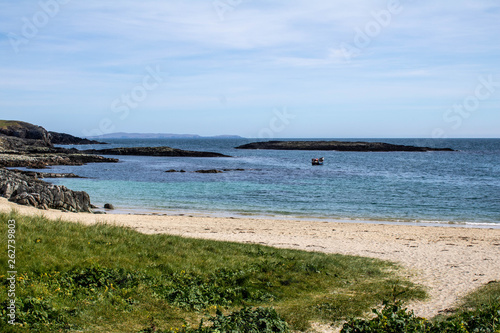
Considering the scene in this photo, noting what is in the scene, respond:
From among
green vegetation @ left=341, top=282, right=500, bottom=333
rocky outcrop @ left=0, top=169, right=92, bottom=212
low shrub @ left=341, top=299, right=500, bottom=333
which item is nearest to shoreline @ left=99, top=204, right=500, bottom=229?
rocky outcrop @ left=0, top=169, right=92, bottom=212

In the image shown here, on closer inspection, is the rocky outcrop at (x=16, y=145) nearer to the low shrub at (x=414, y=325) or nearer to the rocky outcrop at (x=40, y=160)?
the rocky outcrop at (x=40, y=160)

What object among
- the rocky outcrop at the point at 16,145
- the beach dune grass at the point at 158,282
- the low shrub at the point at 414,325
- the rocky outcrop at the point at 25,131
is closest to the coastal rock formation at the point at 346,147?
the rocky outcrop at the point at 25,131

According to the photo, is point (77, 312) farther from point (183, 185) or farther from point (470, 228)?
point (183, 185)

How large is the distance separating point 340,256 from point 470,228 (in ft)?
46.5

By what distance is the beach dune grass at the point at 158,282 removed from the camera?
7.88 metres

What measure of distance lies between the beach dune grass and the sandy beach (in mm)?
1215

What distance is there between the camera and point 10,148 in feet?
303

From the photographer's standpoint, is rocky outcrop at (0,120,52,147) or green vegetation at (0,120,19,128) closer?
rocky outcrop at (0,120,52,147)

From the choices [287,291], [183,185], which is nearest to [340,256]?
[287,291]

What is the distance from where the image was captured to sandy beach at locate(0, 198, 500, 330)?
518 inches

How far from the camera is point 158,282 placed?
9.88 metres

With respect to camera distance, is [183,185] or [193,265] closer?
[193,265]

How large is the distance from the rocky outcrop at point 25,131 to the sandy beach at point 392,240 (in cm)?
10411

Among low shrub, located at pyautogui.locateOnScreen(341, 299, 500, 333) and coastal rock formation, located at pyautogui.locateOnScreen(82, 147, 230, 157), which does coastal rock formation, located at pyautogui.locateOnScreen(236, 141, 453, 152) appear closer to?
coastal rock formation, located at pyautogui.locateOnScreen(82, 147, 230, 157)
